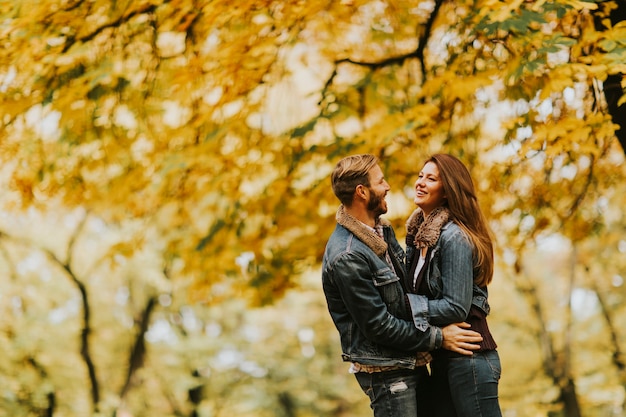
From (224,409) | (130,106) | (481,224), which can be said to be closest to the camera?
(481,224)

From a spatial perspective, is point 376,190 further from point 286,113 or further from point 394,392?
point 286,113

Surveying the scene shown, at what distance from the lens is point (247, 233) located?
6.80 m

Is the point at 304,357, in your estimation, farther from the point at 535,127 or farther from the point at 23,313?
the point at 535,127

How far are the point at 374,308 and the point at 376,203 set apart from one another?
1.49 feet

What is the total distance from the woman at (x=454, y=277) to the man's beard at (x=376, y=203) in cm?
19

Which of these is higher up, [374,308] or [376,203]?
[376,203]

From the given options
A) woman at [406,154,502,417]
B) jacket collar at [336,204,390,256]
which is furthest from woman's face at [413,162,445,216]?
jacket collar at [336,204,390,256]

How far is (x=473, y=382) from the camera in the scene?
9.93 ft

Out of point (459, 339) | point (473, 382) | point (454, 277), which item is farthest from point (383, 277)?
point (473, 382)

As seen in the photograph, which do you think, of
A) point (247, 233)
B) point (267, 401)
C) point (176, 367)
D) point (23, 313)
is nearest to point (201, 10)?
point (247, 233)

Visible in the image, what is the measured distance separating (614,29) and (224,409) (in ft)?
50.7

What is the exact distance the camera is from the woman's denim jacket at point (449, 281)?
3029 millimetres

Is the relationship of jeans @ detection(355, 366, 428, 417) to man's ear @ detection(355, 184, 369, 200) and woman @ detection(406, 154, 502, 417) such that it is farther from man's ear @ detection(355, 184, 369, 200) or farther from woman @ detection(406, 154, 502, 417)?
man's ear @ detection(355, 184, 369, 200)

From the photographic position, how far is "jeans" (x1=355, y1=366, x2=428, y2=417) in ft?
10.0
